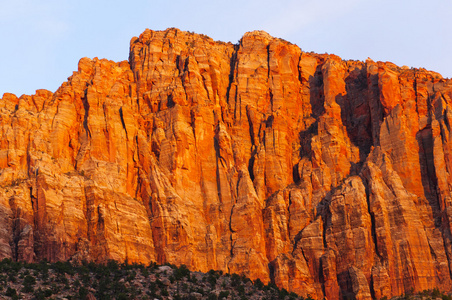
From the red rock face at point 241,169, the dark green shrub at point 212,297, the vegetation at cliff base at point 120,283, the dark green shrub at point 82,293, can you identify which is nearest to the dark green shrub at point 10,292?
the vegetation at cliff base at point 120,283

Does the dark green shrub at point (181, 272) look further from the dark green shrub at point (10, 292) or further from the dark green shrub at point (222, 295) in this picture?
the dark green shrub at point (10, 292)

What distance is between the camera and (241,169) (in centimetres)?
10650

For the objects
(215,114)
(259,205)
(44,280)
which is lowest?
(44,280)

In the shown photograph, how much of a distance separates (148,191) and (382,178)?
2220 cm

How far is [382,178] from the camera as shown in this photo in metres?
103

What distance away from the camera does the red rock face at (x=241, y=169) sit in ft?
319

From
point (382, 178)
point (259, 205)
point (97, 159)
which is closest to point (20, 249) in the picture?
point (97, 159)

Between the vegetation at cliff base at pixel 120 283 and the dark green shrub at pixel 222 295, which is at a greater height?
the vegetation at cliff base at pixel 120 283

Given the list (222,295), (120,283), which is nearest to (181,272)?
(222,295)

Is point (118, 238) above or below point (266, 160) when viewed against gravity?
below

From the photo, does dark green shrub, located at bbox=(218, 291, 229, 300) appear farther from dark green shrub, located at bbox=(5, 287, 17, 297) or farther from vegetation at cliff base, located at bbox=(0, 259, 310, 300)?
dark green shrub, located at bbox=(5, 287, 17, 297)

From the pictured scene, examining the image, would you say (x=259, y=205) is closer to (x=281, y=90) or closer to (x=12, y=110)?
(x=281, y=90)

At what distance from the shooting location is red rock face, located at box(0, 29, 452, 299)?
97250mm

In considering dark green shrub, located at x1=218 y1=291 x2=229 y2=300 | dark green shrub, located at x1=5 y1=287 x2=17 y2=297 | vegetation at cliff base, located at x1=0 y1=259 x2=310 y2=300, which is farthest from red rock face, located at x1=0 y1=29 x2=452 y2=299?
dark green shrub, located at x1=5 y1=287 x2=17 y2=297
